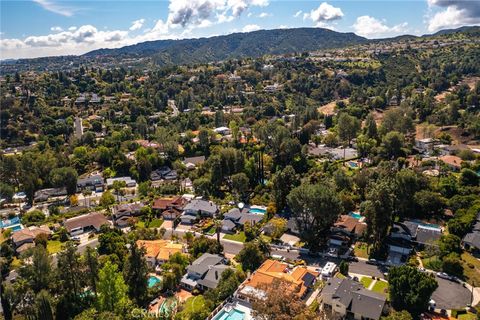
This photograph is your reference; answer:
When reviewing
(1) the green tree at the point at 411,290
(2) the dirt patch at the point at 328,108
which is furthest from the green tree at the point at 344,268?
(2) the dirt patch at the point at 328,108

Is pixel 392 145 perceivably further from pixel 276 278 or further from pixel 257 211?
pixel 276 278

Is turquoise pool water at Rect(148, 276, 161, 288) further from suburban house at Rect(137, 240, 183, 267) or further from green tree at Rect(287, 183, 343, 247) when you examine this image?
green tree at Rect(287, 183, 343, 247)

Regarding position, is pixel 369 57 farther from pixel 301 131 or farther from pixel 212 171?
pixel 212 171

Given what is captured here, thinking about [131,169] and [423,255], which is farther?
[131,169]

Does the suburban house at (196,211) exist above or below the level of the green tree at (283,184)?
below

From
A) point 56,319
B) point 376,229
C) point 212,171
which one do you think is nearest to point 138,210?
point 212,171

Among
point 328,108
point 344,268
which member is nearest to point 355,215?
point 344,268

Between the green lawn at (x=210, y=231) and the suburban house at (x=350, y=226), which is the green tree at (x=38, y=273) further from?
the suburban house at (x=350, y=226)
